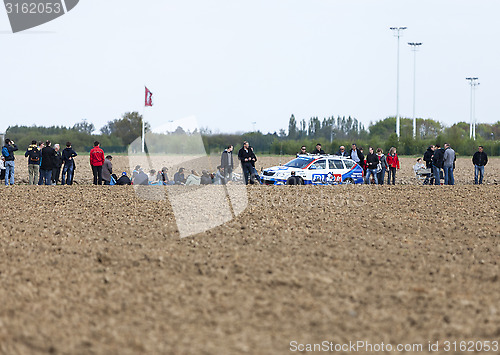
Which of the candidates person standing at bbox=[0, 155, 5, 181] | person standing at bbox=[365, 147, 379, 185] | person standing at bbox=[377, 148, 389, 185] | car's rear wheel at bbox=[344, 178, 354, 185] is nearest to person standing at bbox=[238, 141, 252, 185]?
car's rear wheel at bbox=[344, 178, 354, 185]

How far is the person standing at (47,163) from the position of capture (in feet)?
74.6

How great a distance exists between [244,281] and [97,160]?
16.0 meters

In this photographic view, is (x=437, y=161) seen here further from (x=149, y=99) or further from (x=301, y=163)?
(x=149, y=99)

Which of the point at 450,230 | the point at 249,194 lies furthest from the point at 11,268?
the point at 249,194

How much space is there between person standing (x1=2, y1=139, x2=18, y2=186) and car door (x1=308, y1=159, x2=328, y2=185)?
10845 millimetres

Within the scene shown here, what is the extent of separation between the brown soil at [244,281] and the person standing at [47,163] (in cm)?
707

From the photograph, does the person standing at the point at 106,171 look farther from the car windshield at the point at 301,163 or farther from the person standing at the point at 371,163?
the person standing at the point at 371,163

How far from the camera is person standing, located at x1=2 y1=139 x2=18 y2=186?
23062 mm

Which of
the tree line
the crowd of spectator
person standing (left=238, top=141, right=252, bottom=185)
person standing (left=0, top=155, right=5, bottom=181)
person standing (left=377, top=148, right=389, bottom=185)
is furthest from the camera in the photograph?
the tree line

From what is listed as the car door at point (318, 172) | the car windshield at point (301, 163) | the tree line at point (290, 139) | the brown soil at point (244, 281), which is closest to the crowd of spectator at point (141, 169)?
the car windshield at point (301, 163)

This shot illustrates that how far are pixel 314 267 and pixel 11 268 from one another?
164 inches

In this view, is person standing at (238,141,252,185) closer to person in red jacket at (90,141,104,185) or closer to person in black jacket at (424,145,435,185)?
person in red jacket at (90,141,104,185)

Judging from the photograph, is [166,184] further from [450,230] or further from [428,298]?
[428,298]

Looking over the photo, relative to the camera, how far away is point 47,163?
23.1m
